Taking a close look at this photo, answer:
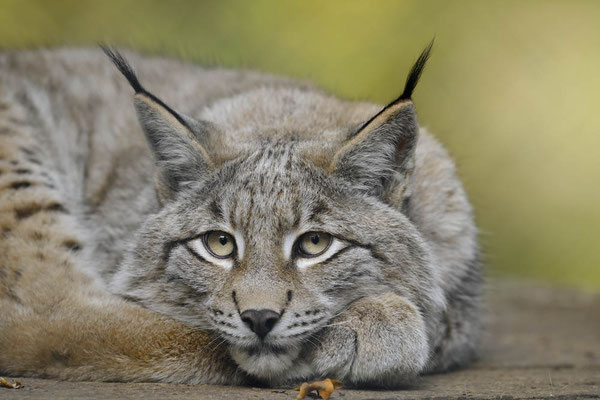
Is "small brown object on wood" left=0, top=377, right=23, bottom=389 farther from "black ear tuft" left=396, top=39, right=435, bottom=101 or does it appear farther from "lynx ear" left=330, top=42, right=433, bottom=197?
"black ear tuft" left=396, top=39, right=435, bottom=101

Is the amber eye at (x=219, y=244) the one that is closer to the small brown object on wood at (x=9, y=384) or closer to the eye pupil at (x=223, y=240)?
the eye pupil at (x=223, y=240)

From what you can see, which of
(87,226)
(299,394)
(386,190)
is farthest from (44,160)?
(299,394)

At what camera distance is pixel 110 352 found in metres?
3.96

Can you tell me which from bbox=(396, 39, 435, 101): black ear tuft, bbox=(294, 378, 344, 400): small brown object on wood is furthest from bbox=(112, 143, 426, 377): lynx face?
bbox=(396, 39, 435, 101): black ear tuft

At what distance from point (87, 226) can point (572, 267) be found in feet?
23.0

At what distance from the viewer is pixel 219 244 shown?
4.03 metres

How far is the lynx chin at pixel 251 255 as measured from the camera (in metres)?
3.83

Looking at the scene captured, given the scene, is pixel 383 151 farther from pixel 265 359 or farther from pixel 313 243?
pixel 265 359

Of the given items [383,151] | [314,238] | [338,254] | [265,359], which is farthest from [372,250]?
[265,359]

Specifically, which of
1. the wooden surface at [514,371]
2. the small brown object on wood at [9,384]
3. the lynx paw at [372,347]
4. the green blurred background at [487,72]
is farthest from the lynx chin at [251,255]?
the green blurred background at [487,72]

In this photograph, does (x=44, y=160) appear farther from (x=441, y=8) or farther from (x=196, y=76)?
(x=441, y=8)

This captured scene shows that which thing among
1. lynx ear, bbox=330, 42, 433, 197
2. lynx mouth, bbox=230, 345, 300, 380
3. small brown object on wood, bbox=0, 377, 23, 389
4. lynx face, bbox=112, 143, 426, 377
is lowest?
small brown object on wood, bbox=0, 377, 23, 389

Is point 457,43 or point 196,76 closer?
point 196,76

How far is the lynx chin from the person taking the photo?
383cm
